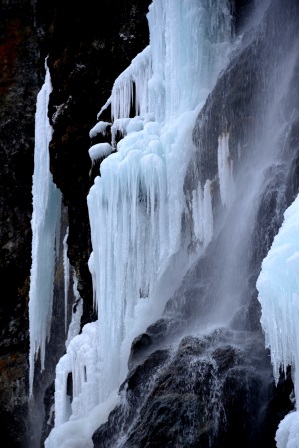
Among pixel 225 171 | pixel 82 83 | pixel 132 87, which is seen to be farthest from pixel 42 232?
pixel 225 171

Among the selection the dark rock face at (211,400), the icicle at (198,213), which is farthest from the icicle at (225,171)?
the dark rock face at (211,400)

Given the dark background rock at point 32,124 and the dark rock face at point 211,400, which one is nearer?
the dark rock face at point 211,400

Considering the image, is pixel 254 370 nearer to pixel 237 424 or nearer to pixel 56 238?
pixel 237 424

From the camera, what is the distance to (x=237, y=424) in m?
5.02

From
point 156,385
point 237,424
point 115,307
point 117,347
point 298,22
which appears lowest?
point 237,424

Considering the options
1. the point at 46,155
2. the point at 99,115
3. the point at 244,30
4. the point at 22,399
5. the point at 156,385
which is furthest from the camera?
the point at 22,399

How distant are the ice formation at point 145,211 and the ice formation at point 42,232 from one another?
372 centimetres

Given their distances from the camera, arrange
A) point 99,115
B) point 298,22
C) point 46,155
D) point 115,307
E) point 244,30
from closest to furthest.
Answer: point 298,22, point 115,307, point 244,30, point 99,115, point 46,155

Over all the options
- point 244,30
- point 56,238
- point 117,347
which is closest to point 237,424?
point 117,347

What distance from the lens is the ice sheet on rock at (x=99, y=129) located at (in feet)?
32.8

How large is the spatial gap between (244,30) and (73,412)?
5394 millimetres

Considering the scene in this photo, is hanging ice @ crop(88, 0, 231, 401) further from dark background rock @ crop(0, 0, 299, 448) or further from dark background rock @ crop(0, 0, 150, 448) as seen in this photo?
dark background rock @ crop(0, 0, 150, 448)

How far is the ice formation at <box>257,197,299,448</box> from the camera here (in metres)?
4.09

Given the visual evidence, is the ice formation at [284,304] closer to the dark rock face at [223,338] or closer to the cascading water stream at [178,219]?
the dark rock face at [223,338]
